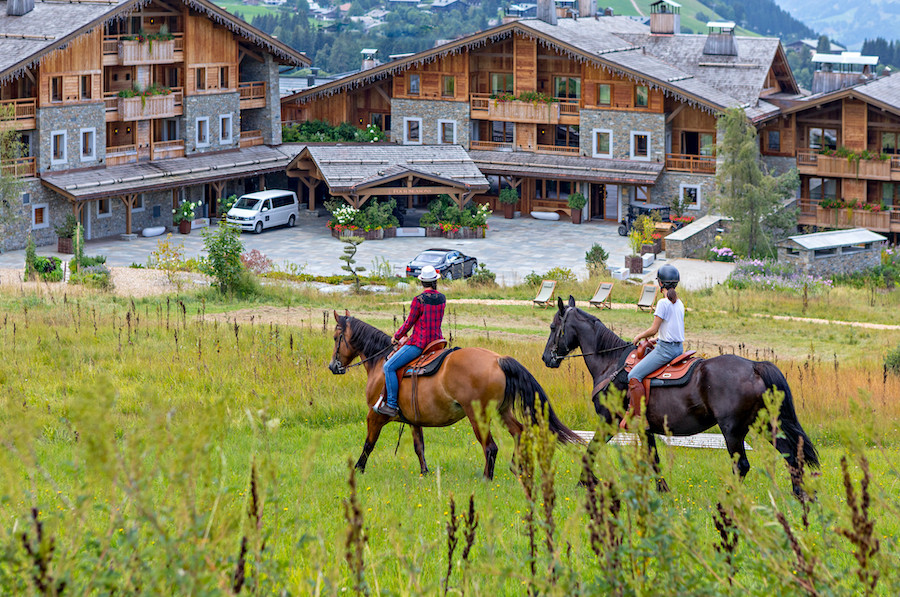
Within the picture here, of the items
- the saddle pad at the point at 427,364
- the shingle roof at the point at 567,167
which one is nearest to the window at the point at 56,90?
the shingle roof at the point at 567,167

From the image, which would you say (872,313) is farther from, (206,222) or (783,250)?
(206,222)

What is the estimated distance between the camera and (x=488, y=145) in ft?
187

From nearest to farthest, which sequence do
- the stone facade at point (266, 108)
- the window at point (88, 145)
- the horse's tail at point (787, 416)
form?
the horse's tail at point (787, 416) → the window at point (88, 145) → the stone facade at point (266, 108)

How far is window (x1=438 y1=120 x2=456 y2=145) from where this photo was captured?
5756 centimetres

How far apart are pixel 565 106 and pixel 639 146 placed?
4.10 meters

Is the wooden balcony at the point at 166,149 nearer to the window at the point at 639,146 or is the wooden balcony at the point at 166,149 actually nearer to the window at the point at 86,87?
the window at the point at 86,87

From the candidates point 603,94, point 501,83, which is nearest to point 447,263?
point 603,94

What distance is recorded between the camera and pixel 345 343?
13.9 metres

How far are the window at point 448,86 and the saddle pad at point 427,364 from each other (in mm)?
45557

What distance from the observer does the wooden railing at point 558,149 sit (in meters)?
55.6

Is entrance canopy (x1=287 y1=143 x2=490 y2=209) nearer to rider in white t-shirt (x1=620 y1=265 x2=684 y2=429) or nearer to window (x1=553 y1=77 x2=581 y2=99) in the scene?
window (x1=553 y1=77 x2=581 y2=99)

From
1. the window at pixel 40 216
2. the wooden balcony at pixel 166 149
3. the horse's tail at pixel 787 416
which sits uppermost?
the wooden balcony at pixel 166 149

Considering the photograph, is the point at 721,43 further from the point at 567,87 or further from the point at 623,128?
the point at 567,87

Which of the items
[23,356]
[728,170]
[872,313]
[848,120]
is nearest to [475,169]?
[728,170]
